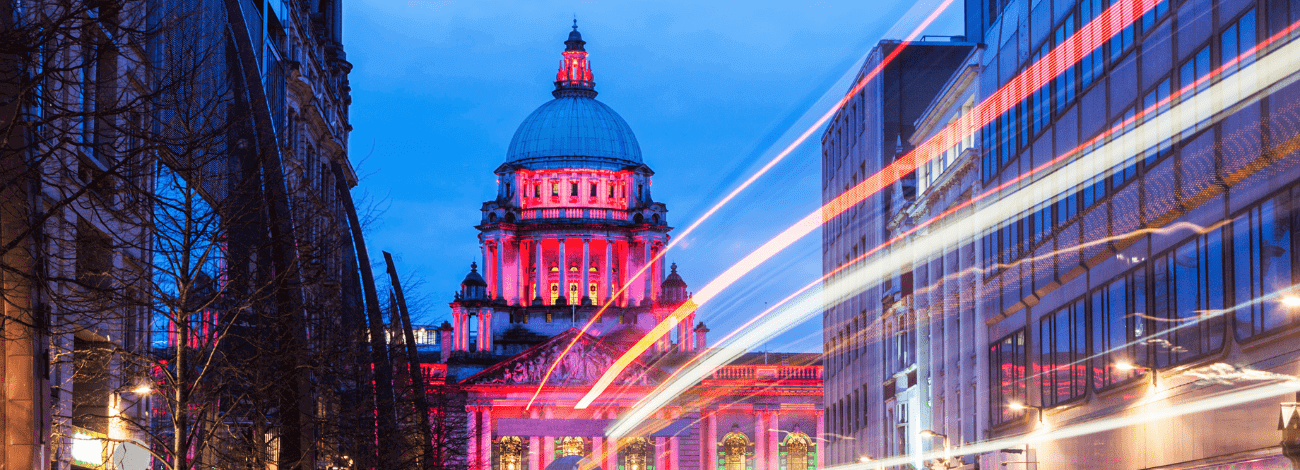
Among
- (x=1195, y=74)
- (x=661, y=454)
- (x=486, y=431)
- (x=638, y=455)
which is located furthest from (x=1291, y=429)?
(x=638, y=455)

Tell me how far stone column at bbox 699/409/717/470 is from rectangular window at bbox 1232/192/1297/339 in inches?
4287

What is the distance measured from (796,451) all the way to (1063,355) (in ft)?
326

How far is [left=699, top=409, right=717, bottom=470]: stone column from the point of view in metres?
135

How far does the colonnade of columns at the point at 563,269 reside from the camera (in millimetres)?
149250

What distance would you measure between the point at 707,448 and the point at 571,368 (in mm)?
14080

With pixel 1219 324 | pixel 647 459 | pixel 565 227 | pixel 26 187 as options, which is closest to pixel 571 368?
pixel 647 459

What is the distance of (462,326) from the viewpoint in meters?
145

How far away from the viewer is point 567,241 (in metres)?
151

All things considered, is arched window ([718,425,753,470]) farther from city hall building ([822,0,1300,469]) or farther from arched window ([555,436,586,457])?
city hall building ([822,0,1300,469])

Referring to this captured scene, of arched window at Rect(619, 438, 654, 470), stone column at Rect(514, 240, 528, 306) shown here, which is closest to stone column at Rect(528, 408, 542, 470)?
arched window at Rect(619, 438, 654, 470)

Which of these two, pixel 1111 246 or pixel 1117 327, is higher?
pixel 1111 246

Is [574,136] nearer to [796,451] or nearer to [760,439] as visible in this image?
[760,439]

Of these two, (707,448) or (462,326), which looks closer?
(707,448)

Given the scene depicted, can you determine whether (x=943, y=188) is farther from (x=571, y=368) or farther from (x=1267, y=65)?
(x=571, y=368)
